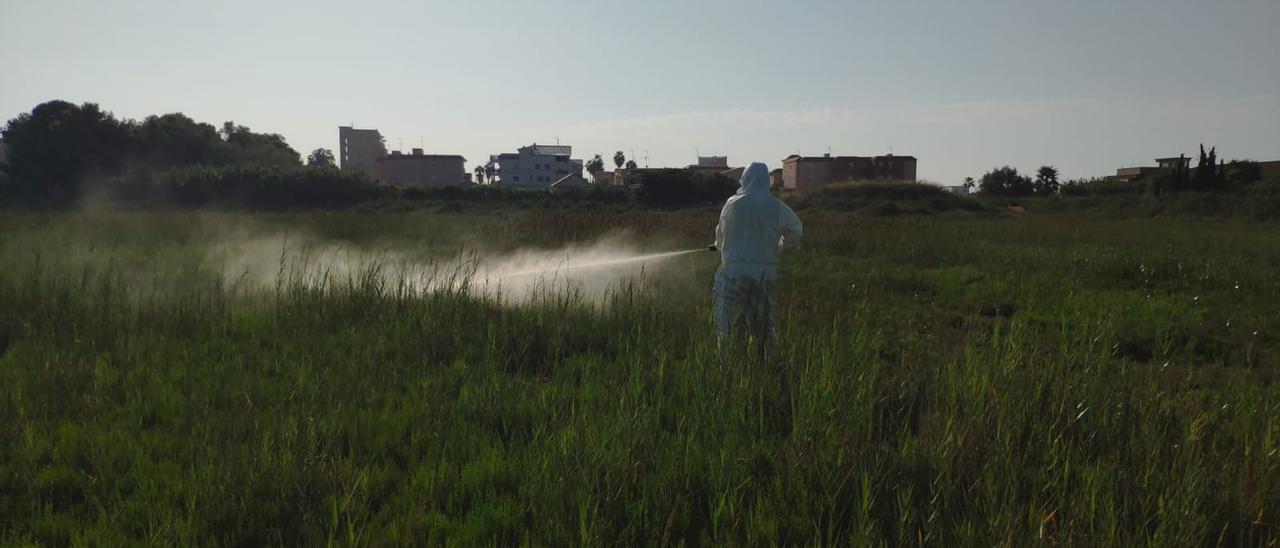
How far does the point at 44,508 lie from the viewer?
3723mm

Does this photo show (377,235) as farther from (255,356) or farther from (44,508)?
(44,508)

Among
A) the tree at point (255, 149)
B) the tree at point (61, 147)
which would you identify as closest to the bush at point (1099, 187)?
the tree at point (255, 149)

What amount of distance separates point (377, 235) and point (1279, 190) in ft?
121

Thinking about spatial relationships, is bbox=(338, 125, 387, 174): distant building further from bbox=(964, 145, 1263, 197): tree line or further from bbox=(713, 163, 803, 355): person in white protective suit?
bbox=(713, 163, 803, 355): person in white protective suit

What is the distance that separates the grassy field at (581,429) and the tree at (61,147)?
180 feet

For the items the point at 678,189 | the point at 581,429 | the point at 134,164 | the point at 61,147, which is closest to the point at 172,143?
the point at 134,164

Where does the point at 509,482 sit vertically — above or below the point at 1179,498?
below

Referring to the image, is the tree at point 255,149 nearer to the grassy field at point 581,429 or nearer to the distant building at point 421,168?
the distant building at point 421,168

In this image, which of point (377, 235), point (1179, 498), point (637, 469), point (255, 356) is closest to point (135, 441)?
point (255, 356)

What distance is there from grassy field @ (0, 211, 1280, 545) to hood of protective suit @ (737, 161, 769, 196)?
1.20 m

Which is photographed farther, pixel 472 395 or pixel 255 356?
pixel 255 356

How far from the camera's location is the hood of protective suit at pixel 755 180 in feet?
20.3

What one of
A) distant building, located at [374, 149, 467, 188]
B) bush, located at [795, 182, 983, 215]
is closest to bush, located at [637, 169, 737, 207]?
bush, located at [795, 182, 983, 215]

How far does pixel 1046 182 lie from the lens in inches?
2467
